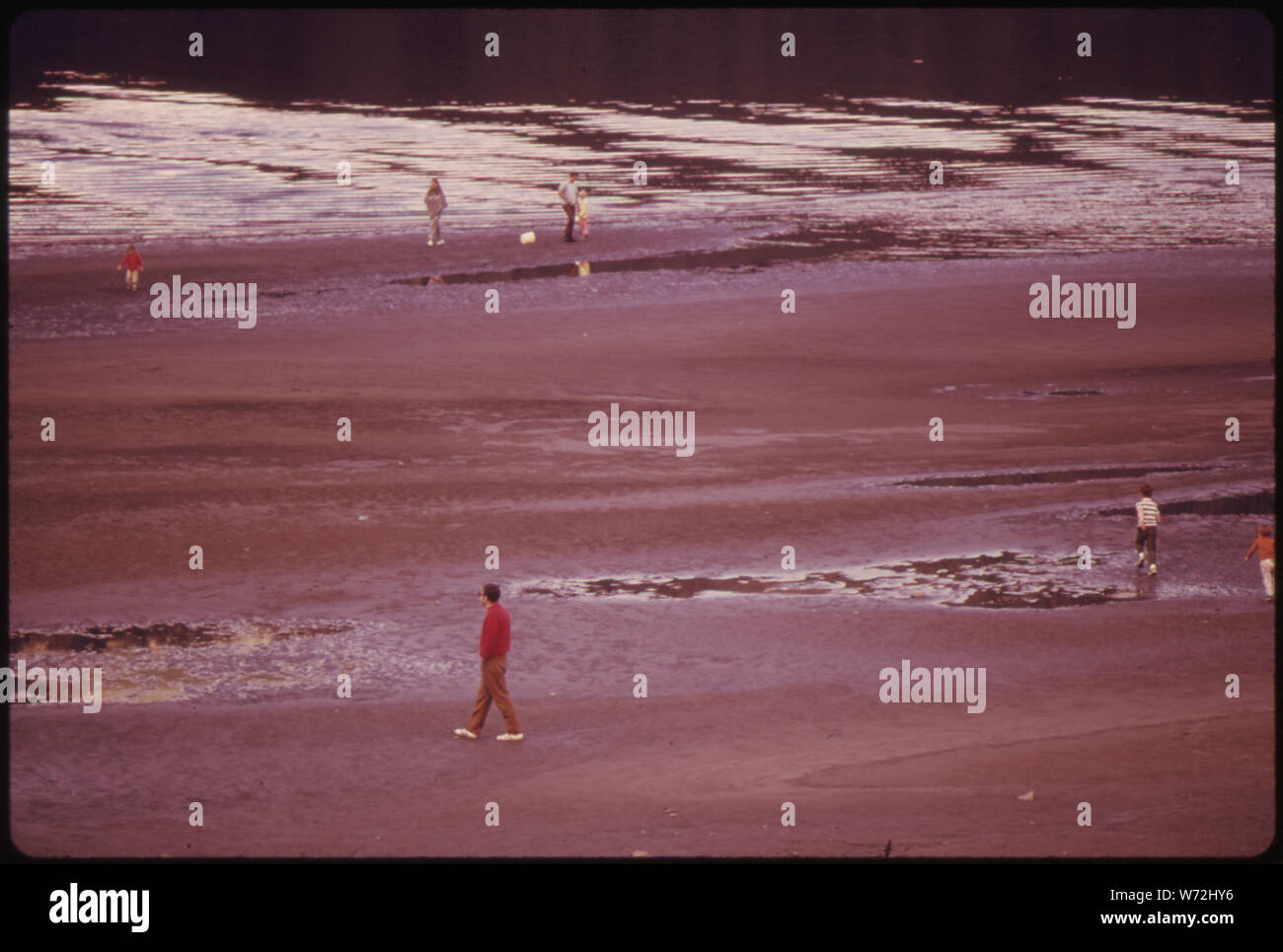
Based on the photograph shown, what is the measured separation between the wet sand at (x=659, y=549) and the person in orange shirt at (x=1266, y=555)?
16.4 inches

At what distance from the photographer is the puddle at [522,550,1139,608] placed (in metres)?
16.6

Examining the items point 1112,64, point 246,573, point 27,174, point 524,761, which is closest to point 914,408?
point 246,573

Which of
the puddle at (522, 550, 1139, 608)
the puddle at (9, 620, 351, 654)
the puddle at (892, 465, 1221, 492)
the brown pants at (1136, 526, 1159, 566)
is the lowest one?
the puddle at (9, 620, 351, 654)

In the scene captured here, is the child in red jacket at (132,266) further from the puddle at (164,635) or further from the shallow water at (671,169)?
the puddle at (164,635)

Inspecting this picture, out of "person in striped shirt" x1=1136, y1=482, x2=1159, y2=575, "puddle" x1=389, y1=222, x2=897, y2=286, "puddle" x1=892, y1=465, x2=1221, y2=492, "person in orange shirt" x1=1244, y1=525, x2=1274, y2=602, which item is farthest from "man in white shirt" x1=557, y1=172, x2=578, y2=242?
"person in orange shirt" x1=1244, y1=525, x2=1274, y2=602

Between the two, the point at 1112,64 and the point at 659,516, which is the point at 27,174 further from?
the point at 1112,64

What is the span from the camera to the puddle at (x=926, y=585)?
54.5 ft

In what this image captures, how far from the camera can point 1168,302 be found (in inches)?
1109

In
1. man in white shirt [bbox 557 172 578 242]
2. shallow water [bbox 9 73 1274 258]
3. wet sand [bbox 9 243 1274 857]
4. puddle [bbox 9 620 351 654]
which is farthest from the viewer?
shallow water [bbox 9 73 1274 258]

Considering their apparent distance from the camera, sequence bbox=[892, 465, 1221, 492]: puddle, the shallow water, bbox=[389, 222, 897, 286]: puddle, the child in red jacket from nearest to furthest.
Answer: bbox=[892, 465, 1221, 492]: puddle, the child in red jacket, bbox=[389, 222, 897, 286]: puddle, the shallow water

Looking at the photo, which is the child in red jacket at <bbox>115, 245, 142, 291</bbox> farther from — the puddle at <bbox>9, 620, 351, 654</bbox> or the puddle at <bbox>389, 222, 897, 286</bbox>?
the puddle at <bbox>9, 620, 351, 654</bbox>

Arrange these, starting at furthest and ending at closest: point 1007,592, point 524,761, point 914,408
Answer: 1. point 914,408
2. point 1007,592
3. point 524,761

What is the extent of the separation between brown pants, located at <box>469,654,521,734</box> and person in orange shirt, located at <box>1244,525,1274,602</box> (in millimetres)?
7620

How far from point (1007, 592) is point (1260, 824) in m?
5.12
